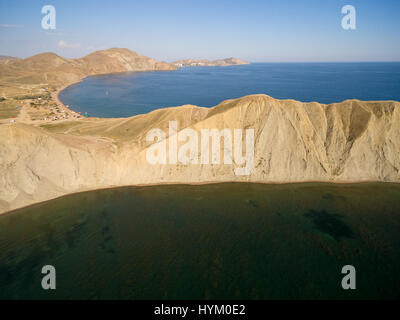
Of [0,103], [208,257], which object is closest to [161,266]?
[208,257]

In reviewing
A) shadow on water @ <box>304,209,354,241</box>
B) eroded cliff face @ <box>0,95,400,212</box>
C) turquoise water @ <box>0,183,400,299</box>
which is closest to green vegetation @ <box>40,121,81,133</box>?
eroded cliff face @ <box>0,95,400,212</box>

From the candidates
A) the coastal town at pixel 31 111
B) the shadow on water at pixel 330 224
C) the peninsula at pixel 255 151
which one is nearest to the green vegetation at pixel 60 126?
the coastal town at pixel 31 111

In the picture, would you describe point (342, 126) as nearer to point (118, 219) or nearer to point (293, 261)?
point (293, 261)

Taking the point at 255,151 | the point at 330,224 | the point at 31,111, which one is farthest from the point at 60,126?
the point at 330,224

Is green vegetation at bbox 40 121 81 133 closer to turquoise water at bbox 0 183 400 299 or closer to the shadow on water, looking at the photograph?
turquoise water at bbox 0 183 400 299

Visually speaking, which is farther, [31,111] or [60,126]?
[31,111]

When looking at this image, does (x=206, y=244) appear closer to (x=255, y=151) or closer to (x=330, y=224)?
(x=330, y=224)
